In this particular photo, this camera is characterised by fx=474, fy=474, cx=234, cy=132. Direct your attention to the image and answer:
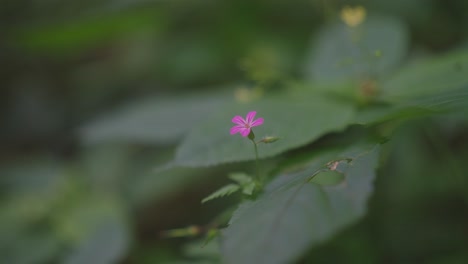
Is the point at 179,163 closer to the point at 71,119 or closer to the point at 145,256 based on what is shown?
the point at 145,256

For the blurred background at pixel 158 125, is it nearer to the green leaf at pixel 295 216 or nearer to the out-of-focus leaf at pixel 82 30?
the out-of-focus leaf at pixel 82 30

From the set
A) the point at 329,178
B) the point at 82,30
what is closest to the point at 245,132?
the point at 329,178

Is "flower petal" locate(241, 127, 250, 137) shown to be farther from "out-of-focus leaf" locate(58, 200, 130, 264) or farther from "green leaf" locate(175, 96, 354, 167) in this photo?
"out-of-focus leaf" locate(58, 200, 130, 264)

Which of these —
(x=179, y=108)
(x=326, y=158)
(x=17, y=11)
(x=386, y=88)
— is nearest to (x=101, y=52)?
(x=17, y=11)

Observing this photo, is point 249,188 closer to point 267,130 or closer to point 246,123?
point 246,123

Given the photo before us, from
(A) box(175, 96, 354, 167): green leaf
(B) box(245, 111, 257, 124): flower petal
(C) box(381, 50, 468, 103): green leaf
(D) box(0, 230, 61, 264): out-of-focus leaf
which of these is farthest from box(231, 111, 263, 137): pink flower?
(D) box(0, 230, 61, 264): out-of-focus leaf

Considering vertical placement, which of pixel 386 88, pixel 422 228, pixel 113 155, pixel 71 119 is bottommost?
pixel 422 228
